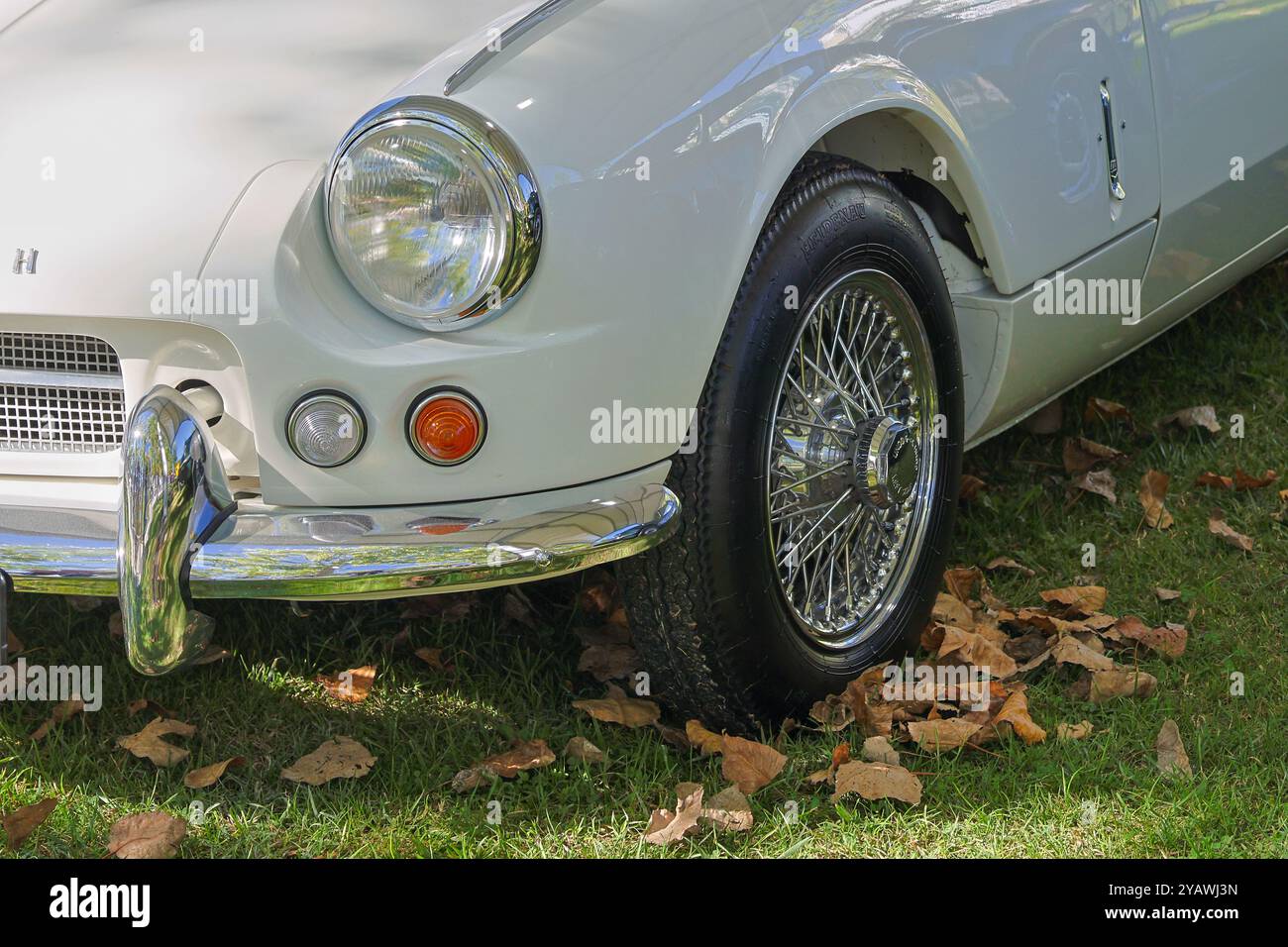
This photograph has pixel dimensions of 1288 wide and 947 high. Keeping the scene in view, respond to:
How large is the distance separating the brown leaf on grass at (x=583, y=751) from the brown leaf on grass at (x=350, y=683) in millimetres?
452

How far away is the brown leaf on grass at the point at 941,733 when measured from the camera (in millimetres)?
2625

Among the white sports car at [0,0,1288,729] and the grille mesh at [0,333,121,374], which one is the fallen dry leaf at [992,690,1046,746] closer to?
the white sports car at [0,0,1288,729]

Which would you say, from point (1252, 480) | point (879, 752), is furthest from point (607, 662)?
point (1252, 480)

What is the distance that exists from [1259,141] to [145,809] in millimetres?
2902

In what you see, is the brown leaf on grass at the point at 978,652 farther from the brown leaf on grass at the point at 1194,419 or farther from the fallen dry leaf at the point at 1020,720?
the brown leaf on grass at the point at 1194,419

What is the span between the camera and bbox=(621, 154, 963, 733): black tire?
7.68ft

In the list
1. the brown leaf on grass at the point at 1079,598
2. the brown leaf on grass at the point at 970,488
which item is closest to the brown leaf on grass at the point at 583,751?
the brown leaf on grass at the point at 1079,598

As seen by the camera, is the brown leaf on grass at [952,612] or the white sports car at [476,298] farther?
the brown leaf on grass at [952,612]

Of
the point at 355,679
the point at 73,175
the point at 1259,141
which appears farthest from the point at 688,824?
the point at 1259,141

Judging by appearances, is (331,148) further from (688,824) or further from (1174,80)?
(1174,80)

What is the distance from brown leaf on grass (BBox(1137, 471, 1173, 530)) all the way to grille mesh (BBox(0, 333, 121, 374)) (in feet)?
7.89

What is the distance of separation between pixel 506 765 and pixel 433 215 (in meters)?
1.01

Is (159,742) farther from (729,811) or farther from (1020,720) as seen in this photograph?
(1020,720)

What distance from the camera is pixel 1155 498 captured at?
358 centimetres
